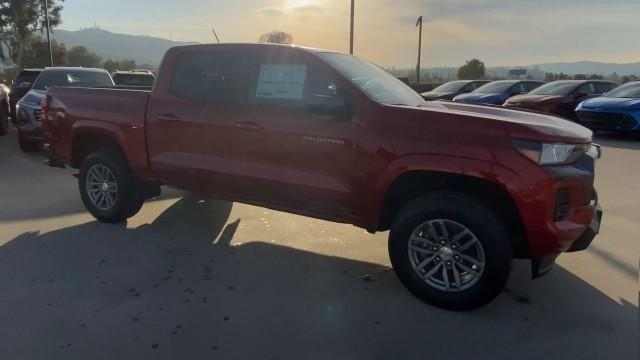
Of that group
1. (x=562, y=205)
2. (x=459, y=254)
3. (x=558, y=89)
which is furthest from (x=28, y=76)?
(x=558, y=89)

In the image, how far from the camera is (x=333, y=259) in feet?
15.2

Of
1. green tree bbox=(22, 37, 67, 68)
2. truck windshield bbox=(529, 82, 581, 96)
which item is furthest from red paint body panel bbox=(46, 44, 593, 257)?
green tree bbox=(22, 37, 67, 68)

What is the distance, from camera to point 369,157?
12.6 feet

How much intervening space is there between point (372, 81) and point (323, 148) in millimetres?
843

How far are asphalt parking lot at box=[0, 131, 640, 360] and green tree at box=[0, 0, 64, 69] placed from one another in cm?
3429

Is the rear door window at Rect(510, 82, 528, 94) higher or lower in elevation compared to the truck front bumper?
higher

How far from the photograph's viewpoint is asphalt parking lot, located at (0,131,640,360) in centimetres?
321

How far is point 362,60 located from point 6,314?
12.0 feet

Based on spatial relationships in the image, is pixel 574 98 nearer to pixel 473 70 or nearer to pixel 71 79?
pixel 71 79

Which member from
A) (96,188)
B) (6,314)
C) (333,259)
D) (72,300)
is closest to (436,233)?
→ (333,259)

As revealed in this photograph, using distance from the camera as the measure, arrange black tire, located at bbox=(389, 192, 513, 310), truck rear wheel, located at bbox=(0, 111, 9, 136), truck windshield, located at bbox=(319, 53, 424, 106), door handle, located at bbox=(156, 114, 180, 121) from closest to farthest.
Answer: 1. black tire, located at bbox=(389, 192, 513, 310)
2. truck windshield, located at bbox=(319, 53, 424, 106)
3. door handle, located at bbox=(156, 114, 180, 121)
4. truck rear wheel, located at bbox=(0, 111, 9, 136)

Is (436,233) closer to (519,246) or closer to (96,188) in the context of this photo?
(519,246)

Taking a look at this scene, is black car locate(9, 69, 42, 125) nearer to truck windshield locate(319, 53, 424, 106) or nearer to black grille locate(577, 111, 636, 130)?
truck windshield locate(319, 53, 424, 106)

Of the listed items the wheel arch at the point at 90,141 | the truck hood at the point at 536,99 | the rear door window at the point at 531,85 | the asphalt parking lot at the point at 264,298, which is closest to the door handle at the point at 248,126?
the asphalt parking lot at the point at 264,298
